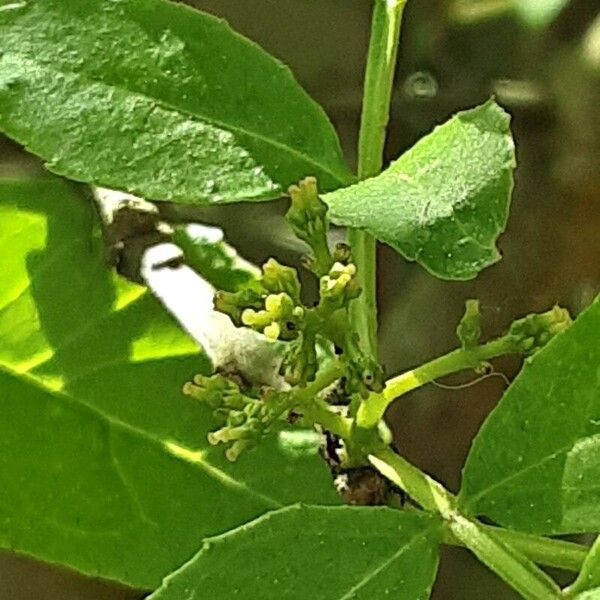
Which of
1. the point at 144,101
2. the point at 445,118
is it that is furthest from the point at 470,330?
the point at 445,118

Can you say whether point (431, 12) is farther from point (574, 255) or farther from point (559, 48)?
point (574, 255)

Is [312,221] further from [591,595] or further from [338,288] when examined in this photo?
[591,595]

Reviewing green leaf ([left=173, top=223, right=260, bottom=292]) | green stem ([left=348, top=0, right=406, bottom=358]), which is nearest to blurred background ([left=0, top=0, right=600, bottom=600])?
green leaf ([left=173, top=223, right=260, bottom=292])

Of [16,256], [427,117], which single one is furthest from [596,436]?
[427,117]

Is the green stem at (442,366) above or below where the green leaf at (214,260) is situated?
above

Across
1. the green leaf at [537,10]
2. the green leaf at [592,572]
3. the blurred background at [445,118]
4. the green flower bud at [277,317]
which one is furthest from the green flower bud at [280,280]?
the green leaf at [537,10]

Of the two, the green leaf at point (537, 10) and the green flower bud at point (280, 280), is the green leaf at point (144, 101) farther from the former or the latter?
the green leaf at point (537, 10)
